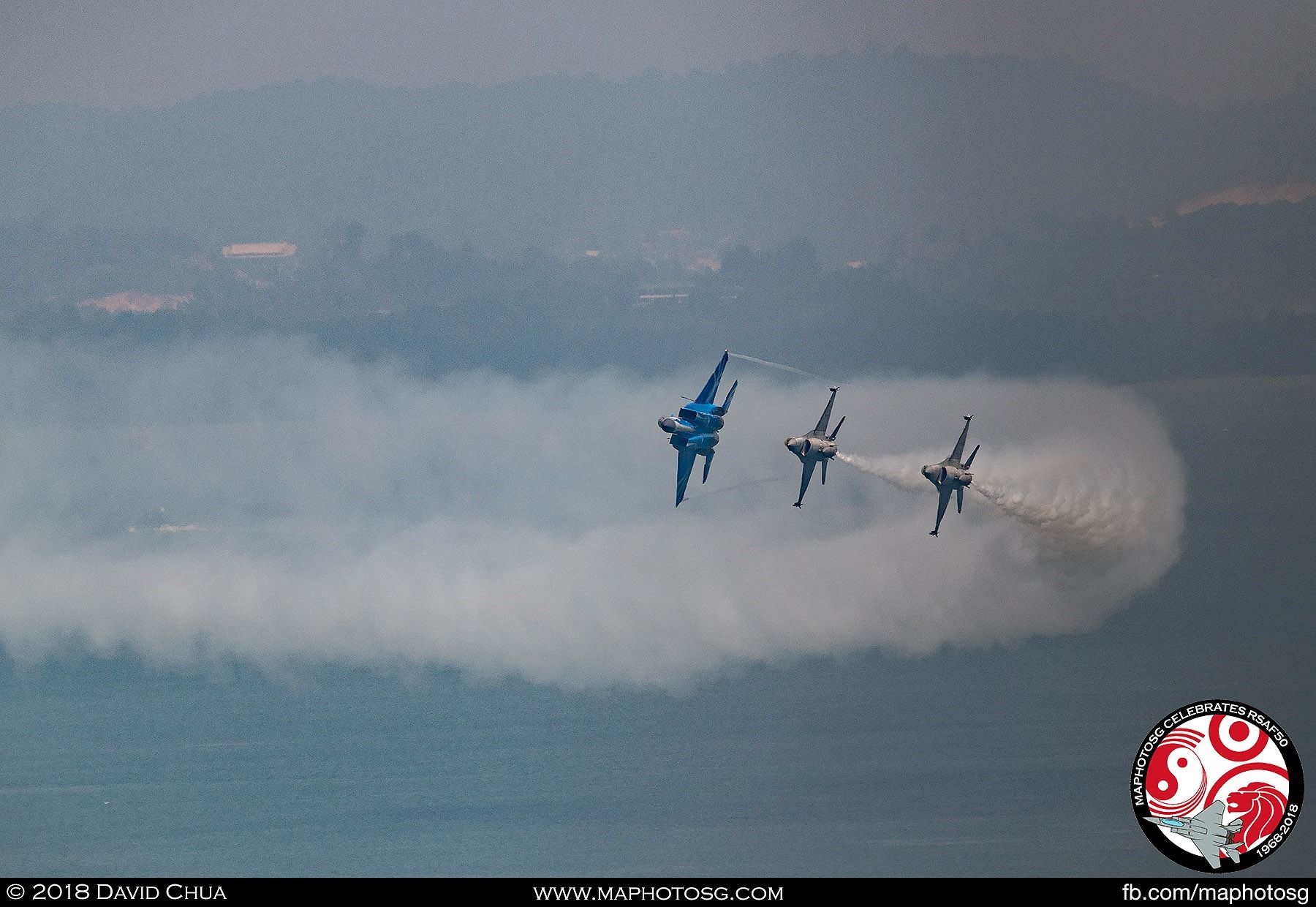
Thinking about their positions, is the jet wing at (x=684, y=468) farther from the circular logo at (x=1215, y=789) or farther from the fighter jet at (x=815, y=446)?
the circular logo at (x=1215, y=789)

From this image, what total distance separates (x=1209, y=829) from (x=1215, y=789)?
1188 millimetres

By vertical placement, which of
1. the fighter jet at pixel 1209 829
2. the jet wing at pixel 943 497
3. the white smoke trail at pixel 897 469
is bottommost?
the fighter jet at pixel 1209 829

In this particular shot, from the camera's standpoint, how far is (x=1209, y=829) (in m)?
40.6

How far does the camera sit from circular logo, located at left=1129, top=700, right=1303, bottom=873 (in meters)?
40.1

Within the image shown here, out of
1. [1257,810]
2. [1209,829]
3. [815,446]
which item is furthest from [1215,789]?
[815,446]

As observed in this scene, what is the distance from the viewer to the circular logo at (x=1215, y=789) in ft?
132

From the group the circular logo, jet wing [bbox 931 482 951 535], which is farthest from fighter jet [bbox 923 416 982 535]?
the circular logo

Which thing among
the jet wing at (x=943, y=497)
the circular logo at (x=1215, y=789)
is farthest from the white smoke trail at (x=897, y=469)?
the circular logo at (x=1215, y=789)

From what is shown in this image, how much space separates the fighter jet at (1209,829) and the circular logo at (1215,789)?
0.02m

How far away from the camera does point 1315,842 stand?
74812 mm

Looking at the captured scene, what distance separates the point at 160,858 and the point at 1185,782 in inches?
2163

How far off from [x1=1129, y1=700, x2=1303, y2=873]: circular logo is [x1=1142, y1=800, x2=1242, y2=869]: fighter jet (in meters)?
0.02
